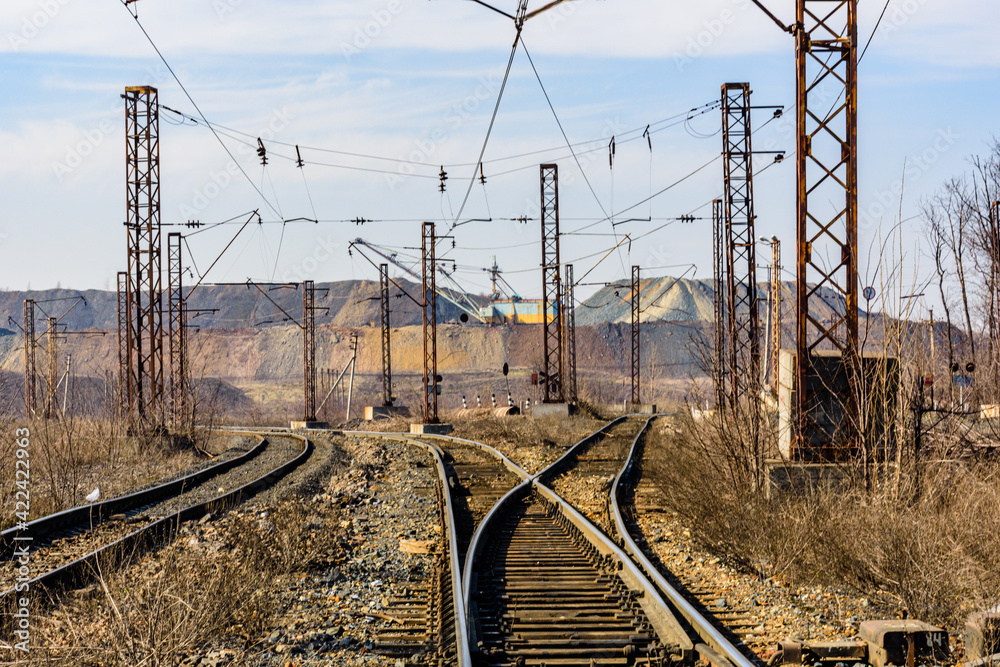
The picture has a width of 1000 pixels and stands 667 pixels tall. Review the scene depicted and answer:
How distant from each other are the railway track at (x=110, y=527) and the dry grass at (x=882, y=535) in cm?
605

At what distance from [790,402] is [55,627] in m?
8.89

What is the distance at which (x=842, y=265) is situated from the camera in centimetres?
1204

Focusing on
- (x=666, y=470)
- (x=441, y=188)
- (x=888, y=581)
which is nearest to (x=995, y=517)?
(x=888, y=581)

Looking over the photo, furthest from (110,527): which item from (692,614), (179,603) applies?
(692,614)

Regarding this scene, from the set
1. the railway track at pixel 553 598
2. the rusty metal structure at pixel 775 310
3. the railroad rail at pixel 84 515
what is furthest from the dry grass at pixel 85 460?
the rusty metal structure at pixel 775 310

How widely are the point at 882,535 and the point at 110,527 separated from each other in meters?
10.0

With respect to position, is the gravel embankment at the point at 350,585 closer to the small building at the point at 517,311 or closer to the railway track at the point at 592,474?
the railway track at the point at 592,474

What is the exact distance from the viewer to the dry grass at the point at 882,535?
24.3 feet

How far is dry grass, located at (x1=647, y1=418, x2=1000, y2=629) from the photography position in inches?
291

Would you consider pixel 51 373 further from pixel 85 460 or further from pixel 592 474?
pixel 592 474

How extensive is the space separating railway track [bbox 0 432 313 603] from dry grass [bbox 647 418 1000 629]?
6.05 meters

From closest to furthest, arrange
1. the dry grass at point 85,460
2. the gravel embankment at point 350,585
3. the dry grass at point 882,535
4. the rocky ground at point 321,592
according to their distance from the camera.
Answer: the rocky ground at point 321,592
the gravel embankment at point 350,585
the dry grass at point 882,535
the dry grass at point 85,460

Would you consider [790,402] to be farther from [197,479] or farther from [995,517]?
[197,479]

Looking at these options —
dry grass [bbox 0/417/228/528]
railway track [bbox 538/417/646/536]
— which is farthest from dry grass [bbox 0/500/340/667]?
dry grass [bbox 0/417/228/528]
